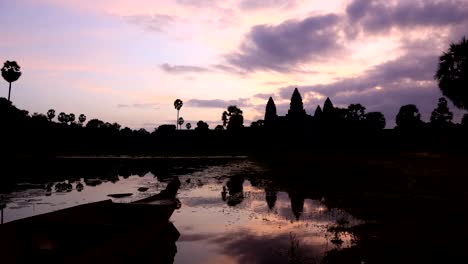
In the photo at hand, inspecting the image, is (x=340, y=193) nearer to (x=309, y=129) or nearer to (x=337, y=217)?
(x=337, y=217)

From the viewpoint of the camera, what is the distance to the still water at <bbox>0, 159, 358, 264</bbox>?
13297mm

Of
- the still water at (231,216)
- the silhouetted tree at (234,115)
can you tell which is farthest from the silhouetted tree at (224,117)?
the still water at (231,216)

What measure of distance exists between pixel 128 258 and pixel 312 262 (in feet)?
19.9

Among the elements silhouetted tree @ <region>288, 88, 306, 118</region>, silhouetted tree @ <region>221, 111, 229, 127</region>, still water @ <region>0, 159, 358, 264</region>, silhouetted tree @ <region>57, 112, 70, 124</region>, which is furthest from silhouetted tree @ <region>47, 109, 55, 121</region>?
still water @ <region>0, 159, 358, 264</region>

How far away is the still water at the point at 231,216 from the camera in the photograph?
13.3 m

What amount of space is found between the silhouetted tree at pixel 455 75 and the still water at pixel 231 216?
25.4 meters

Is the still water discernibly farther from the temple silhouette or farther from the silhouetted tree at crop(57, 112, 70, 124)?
the silhouetted tree at crop(57, 112, 70, 124)

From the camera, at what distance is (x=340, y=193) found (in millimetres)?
25875

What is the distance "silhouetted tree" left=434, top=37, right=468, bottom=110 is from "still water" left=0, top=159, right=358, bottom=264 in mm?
25372

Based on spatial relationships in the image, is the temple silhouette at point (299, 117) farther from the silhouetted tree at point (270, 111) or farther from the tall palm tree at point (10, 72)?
the tall palm tree at point (10, 72)

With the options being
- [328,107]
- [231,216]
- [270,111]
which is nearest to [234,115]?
[270,111]

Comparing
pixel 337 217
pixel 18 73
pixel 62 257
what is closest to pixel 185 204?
pixel 337 217

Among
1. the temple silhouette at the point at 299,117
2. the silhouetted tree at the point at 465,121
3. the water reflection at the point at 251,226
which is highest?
the temple silhouette at the point at 299,117

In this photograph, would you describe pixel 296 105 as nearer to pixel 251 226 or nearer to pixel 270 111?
pixel 270 111
